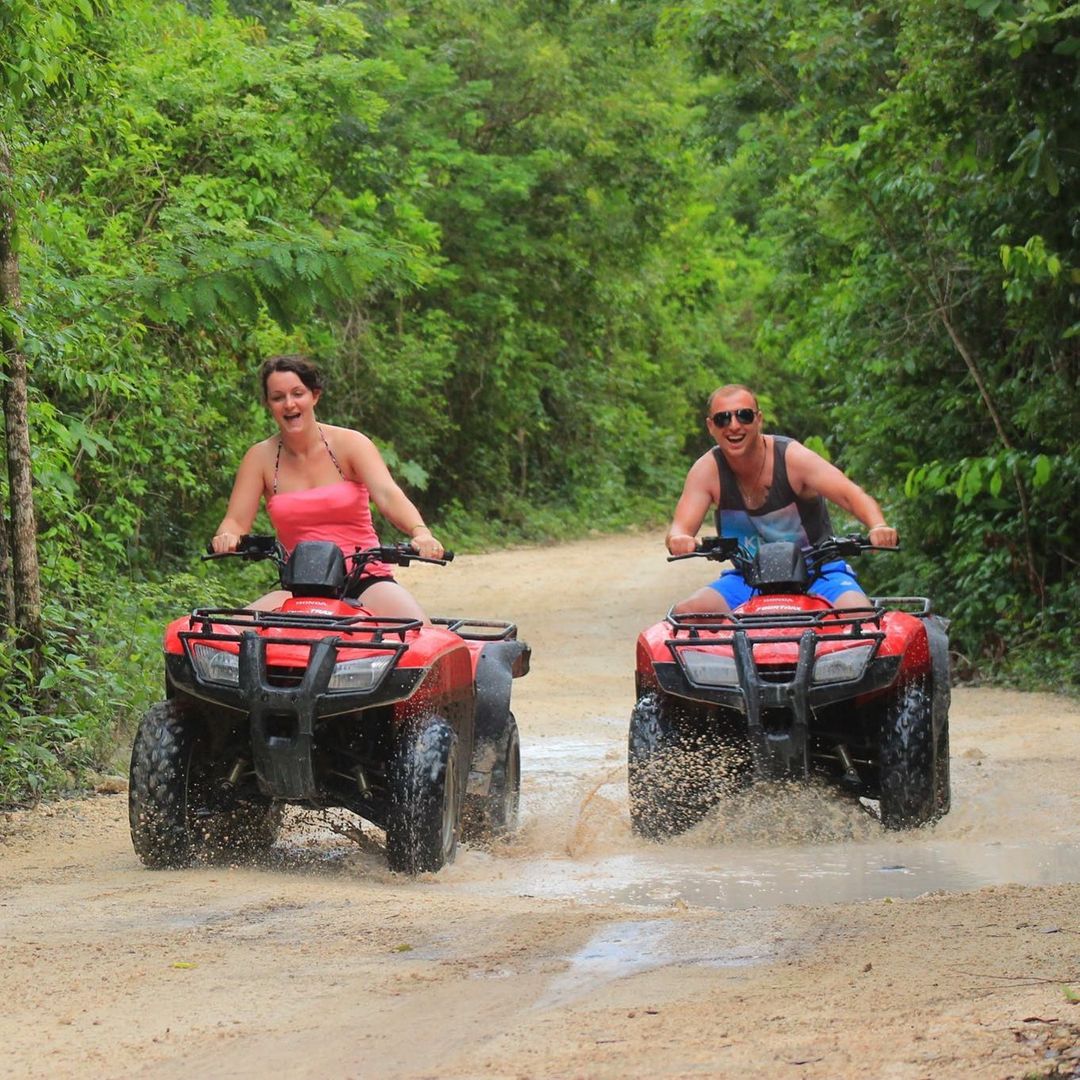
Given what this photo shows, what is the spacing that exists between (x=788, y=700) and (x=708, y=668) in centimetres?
37

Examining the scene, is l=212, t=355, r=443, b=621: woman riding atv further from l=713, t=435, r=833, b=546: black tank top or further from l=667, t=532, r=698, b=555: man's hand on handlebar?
l=713, t=435, r=833, b=546: black tank top

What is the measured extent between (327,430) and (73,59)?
2.64 meters

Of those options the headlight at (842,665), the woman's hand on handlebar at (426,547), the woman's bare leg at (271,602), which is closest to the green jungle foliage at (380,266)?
the woman's bare leg at (271,602)

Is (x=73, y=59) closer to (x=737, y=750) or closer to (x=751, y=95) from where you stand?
(x=737, y=750)

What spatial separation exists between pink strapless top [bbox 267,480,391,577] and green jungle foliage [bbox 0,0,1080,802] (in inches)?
68.6

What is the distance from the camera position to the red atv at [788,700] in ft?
22.3

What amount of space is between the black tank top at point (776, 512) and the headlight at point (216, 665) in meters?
2.29

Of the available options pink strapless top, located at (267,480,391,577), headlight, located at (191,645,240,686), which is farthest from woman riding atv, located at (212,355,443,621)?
headlight, located at (191,645,240,686)

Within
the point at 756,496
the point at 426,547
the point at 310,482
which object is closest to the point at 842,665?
the point at 756,496

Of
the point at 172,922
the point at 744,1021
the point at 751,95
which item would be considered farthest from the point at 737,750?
the point at 751,95

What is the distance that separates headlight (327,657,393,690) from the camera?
6016 millimetres

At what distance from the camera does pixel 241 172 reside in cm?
1426

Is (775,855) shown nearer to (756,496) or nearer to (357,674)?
(756,496)

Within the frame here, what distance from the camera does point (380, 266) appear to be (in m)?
8.34
